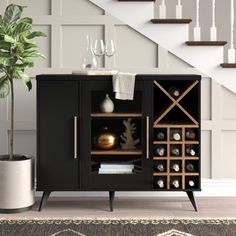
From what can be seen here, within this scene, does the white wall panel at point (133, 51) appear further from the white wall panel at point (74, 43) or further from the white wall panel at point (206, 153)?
the white wall panel at point (206, 153)

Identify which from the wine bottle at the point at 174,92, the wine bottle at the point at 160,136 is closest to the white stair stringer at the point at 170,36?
the wine bottle at the point at 174,92

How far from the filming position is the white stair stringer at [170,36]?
390 cm

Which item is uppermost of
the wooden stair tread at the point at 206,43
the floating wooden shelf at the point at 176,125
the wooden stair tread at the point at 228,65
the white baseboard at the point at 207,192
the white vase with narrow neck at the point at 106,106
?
the wooden stair tread at the point at 206,43

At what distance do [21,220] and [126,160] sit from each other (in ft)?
2.67

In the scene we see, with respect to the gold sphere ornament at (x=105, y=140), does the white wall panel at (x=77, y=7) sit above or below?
above

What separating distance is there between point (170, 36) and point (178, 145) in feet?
2.89

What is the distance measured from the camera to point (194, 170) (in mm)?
3502

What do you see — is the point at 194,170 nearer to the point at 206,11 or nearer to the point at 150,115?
the point at 150,115

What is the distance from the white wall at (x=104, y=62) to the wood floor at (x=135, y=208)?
13.9 inches

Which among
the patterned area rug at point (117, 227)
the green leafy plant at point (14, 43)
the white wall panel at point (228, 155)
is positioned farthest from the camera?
the white wall panel at point (228, 155)

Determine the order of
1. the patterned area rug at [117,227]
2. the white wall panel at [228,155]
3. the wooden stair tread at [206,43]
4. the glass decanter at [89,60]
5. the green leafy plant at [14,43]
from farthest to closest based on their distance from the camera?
1. the white wall panel at [228,155]
2. the wooden stair tread at [206,43]
3. the glass decanter at [89,60]
4. the green leafy plant at [14,43]
5. the patterned area rug at [117,227]

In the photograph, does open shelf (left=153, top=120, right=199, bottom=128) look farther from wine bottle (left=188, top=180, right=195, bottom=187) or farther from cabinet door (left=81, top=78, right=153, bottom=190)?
wine bottle (left=188, top=180, right=195, bottom=187)

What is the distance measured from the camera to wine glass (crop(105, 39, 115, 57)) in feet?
11.9

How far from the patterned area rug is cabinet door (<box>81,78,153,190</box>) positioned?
311 millimetres
